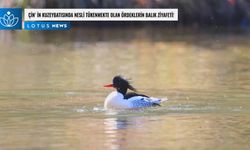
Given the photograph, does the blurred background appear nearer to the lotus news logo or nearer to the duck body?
the duck body

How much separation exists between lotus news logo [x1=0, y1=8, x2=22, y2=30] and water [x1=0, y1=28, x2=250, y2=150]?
0.73m

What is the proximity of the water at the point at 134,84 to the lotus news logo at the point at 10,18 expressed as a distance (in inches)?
28.6

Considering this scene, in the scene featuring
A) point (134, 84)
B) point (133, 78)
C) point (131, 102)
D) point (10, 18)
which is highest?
point (10, 18)

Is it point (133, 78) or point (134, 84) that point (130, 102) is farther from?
point (133, 78)

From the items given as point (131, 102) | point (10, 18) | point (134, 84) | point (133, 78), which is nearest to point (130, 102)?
point (131, 102)

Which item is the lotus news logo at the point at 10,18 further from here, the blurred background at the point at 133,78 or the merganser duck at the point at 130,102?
the merganser duck at the point at 130,102

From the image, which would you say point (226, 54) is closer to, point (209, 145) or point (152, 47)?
point (152, 47)

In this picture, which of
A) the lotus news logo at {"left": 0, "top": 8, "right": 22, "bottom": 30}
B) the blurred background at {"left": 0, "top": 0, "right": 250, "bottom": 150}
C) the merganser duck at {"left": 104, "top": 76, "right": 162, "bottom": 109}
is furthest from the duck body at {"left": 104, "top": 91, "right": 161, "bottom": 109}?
the lotus news logo at {"left": 0, "top": 8, "right": 22, "bottom": 30}

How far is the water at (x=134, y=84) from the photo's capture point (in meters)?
15.4

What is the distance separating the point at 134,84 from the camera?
23.1m

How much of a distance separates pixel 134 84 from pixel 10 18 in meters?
14.6

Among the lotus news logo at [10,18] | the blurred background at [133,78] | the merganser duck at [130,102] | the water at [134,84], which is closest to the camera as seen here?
the water at [134,84]

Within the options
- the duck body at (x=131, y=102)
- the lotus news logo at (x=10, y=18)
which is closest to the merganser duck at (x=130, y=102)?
the duck body at (x=131, y=102)

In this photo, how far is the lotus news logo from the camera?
114 feet
